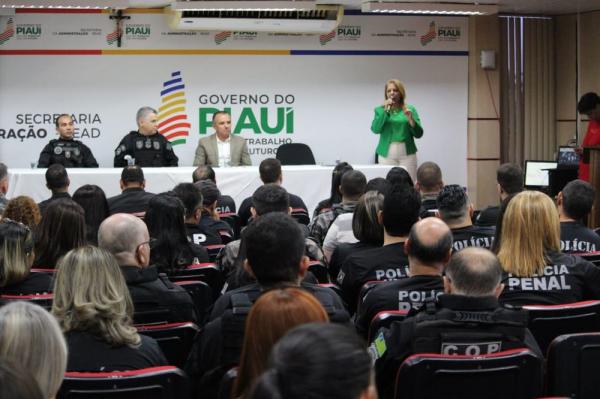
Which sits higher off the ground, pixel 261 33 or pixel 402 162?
pixel 261 33

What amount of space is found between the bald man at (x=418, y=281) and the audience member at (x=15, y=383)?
2277mm

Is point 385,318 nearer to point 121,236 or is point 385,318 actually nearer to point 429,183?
point 121,236

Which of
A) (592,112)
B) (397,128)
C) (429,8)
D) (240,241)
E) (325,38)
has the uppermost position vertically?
(429,8)

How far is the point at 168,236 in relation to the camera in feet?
15.1

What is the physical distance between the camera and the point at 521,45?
1275 cm

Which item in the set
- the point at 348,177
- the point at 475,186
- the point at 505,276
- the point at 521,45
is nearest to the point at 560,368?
the point at 505,276

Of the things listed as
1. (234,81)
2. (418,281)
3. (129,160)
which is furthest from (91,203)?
(234,81)

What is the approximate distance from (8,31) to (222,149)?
9.29 ft

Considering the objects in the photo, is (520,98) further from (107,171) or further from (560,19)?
(107,171)

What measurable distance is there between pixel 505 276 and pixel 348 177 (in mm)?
2116

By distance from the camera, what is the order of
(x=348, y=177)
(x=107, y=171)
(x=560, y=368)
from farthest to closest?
1. (x=107, y=171)
2. (x=348, y=177)
3. (x=560, y=368)

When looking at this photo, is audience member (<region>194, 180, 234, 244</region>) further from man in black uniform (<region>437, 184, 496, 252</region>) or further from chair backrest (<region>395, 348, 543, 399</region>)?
chair backrest (<region>395, 348, 543, 399</region>)

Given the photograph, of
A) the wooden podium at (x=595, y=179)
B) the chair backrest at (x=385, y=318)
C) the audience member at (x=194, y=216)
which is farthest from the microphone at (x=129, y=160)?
the chair backrest at (x=385, y=318)

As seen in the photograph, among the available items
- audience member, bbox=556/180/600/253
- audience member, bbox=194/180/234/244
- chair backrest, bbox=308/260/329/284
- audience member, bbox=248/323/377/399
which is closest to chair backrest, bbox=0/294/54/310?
chair backrest, bbox=308/260/329/284
